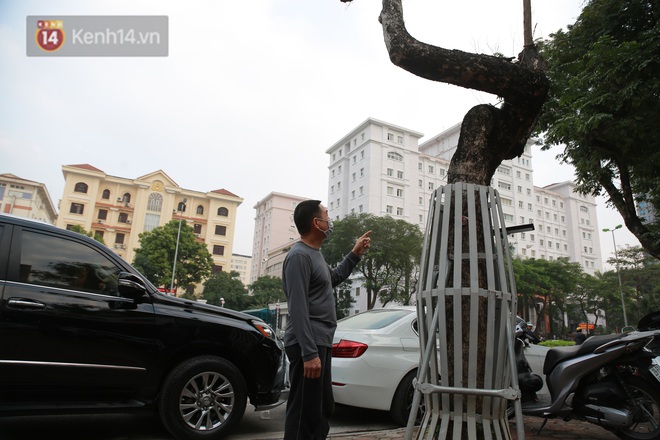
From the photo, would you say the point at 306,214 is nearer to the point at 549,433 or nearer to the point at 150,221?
the point at 549,433

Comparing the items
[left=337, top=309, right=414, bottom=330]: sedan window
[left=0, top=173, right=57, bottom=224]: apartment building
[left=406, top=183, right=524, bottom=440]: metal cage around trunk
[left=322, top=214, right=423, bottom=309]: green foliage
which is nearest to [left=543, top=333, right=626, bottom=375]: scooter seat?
[left=337, top=309, right=414, bottom=330]: sedan window

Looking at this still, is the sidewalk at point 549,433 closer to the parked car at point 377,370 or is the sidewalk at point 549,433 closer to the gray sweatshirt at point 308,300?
the parked car at point 377,370

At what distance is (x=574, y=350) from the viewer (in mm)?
4469

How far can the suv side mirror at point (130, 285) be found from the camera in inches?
151

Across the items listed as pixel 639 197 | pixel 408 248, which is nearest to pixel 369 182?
pixel 408 248

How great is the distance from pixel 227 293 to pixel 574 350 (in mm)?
49318

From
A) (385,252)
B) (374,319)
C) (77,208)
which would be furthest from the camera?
(77,208)

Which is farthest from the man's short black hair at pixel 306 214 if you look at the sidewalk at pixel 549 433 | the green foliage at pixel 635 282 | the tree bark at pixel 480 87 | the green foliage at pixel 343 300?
the green foliage at pixel 635 282

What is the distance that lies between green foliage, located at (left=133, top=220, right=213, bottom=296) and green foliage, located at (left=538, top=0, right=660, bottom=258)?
39.0 meters

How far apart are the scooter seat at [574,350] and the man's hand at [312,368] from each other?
3.04m

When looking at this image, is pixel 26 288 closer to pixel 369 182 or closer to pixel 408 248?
pixel 408 248

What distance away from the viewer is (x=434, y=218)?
3.01 m

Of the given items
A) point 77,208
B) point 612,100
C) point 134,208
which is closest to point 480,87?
point 612,100

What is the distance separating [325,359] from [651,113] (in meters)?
9.02
